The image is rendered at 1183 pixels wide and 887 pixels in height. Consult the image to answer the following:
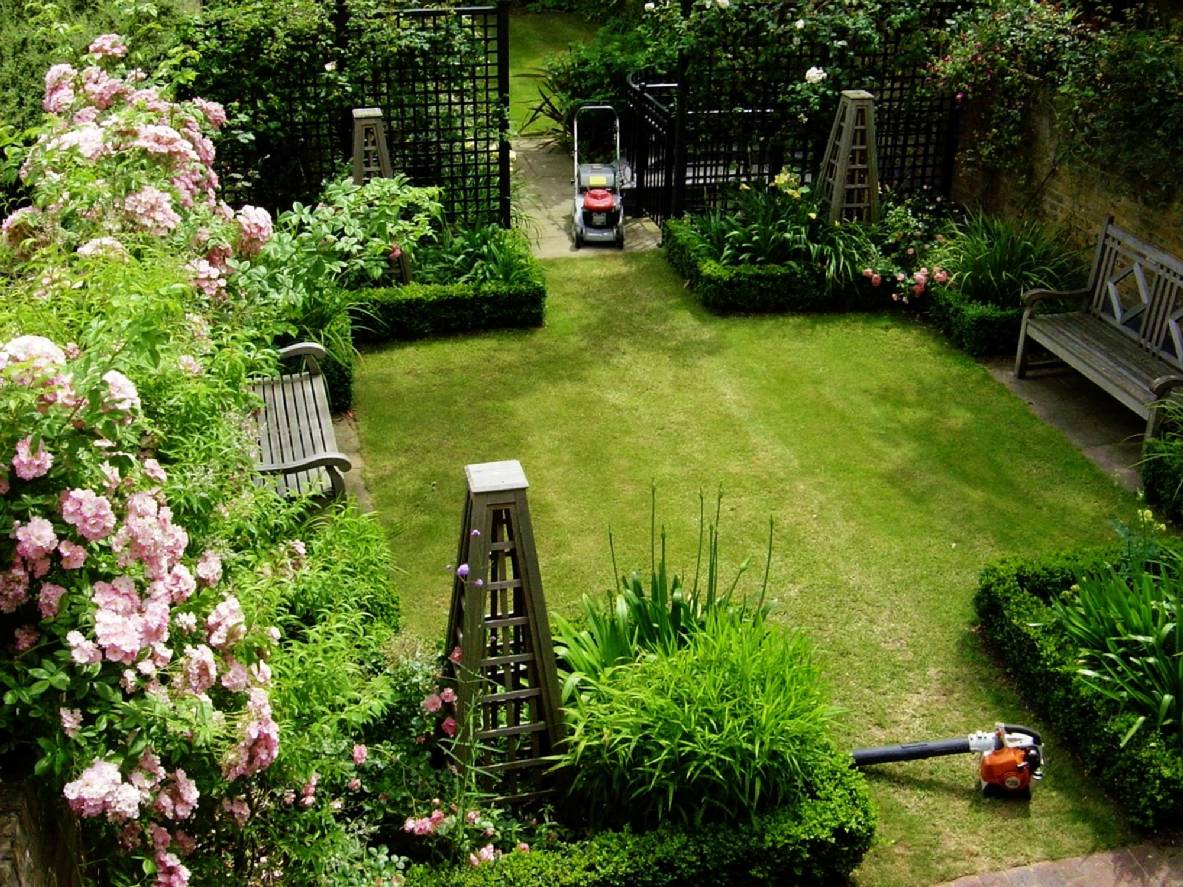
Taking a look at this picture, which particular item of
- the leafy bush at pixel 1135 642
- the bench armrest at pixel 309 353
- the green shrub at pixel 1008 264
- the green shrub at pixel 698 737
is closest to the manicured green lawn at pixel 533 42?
the green shrub at pixel 1008 264

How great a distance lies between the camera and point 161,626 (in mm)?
2879

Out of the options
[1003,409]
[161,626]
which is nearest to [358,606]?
[161,626]

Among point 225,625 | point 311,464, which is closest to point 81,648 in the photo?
point 225,625

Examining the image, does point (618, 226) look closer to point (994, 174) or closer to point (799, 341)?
point (799, 341)

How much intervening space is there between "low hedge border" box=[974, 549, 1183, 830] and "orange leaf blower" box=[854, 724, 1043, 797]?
218mm

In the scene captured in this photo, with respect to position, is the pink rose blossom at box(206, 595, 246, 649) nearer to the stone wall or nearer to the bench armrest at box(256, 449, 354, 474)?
the stone wall

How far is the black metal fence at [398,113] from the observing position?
31.4ft

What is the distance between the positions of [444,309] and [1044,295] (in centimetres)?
401

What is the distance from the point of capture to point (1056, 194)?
957 centimetres

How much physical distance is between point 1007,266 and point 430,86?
4.55m

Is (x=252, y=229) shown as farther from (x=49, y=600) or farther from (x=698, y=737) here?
(x=49, y=600)

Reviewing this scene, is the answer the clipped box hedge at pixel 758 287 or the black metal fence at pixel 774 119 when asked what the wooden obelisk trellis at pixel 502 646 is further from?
the black metal fence at pixel 774 119

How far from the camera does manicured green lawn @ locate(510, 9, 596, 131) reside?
15.7 m

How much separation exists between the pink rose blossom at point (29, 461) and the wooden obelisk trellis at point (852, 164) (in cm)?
801
